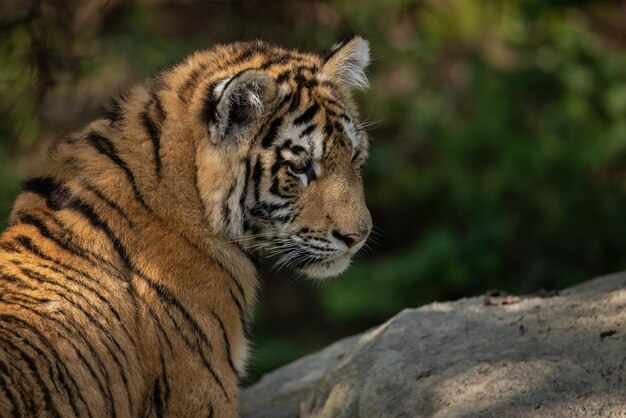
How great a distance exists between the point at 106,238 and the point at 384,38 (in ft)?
23.2

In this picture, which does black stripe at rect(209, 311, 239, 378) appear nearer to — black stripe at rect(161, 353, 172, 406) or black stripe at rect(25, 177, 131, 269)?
black stripe at rect(161, 353, 172, 406)

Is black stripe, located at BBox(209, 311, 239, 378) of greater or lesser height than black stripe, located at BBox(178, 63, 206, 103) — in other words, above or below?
below

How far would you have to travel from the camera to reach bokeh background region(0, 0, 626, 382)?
9016 mm

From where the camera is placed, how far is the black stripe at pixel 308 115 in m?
4.43

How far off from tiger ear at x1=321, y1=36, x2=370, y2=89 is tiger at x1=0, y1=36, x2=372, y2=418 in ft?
0.61

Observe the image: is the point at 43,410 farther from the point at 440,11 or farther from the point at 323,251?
the point at 440,11

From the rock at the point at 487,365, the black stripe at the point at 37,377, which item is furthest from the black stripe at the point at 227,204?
the black stripe at the point at 37,377

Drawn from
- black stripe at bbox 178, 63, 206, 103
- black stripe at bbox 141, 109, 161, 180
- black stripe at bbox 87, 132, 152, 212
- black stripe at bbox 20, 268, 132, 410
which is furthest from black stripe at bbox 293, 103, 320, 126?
black stripe at bbox 20, 268, 132, 410

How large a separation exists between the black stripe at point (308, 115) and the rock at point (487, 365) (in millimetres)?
1125

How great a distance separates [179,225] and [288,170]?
54cm

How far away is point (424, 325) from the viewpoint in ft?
15.7

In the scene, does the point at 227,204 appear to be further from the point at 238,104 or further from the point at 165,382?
the point at 165,382

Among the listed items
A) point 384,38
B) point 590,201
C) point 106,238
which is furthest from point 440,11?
point 106,238

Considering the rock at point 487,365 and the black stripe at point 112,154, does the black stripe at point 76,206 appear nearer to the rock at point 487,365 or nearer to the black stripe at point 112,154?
A: the black stripe at point 112,154
